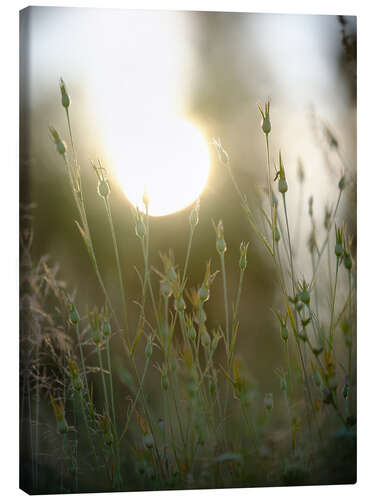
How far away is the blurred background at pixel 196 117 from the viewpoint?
4.14m

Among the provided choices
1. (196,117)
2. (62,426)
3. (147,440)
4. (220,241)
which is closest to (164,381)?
(147,440)

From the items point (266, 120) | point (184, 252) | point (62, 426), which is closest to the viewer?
point (62, 426)

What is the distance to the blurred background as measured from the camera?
4.14m

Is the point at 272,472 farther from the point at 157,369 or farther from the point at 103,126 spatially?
the point at 103,126

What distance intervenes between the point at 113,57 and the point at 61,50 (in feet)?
0.82

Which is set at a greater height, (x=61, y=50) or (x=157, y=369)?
(x=61, y=50)

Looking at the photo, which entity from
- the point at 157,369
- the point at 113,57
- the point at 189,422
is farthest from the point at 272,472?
the point at 113,57

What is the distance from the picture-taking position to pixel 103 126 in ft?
13.7

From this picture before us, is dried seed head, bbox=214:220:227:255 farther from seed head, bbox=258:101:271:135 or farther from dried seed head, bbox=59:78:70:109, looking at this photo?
dried seed head, bbox=59:78:70:109

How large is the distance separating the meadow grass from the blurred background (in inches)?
1.6

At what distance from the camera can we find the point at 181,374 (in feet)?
13.8

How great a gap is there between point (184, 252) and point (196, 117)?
66 centimetres

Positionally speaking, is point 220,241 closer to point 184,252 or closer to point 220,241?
point 220,241

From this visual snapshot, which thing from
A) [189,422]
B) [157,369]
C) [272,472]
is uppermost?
[157,369]
